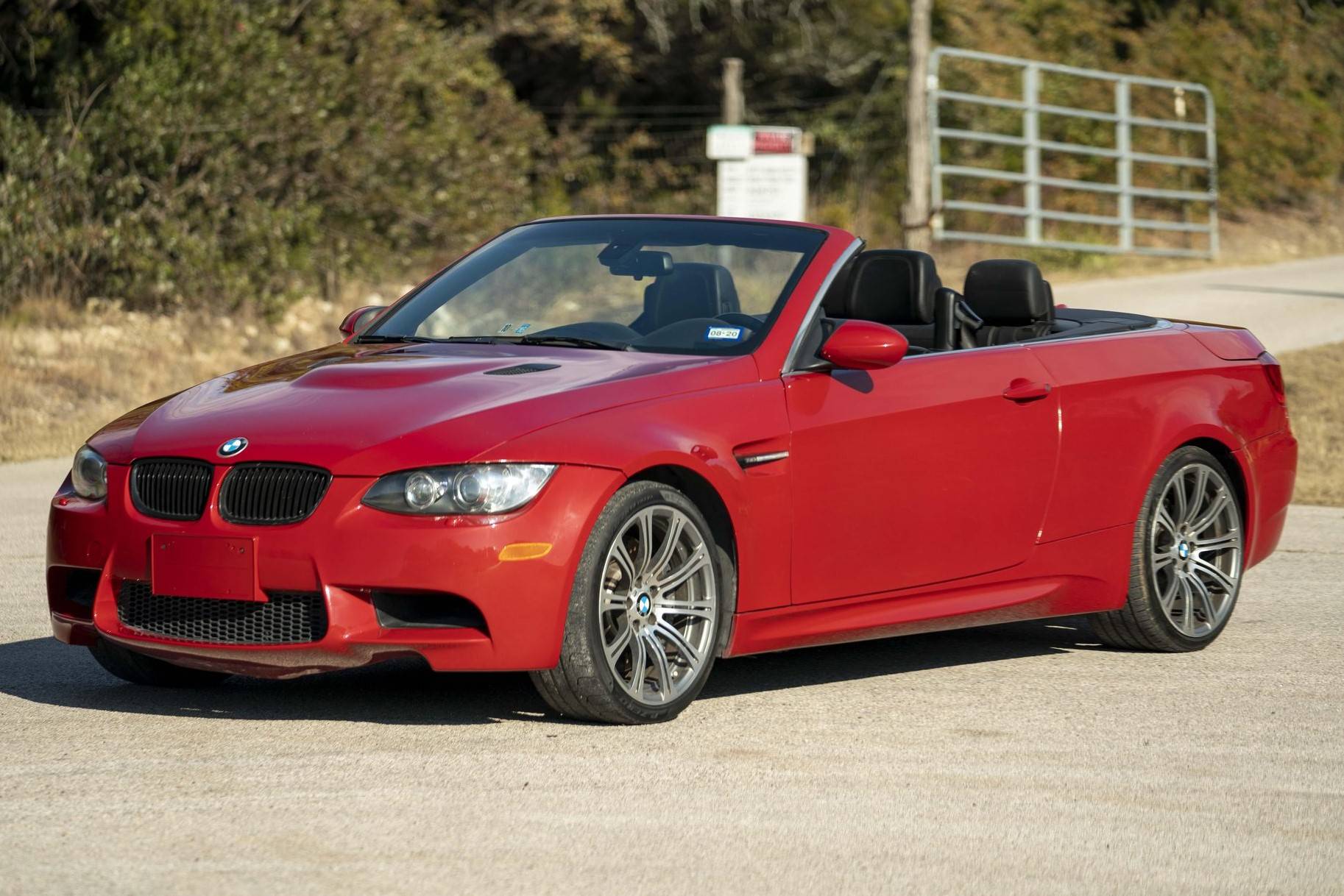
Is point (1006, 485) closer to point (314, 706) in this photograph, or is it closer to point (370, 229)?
point (314, 706)

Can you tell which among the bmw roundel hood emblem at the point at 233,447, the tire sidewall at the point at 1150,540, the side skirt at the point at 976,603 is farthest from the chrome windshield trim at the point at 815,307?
the bmw roundel hood emblem at the point at 233,447

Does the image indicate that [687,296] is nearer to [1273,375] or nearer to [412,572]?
[412,572]

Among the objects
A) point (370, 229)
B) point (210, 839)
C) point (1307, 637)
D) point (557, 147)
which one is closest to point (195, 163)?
point (370, 229)

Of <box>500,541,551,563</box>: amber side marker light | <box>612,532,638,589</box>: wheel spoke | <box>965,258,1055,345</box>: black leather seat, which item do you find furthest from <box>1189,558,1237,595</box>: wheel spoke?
<box>500,541,551,563</box>: amber side marker light

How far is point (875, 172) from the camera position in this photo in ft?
108

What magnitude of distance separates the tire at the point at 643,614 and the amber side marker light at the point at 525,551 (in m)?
0.15

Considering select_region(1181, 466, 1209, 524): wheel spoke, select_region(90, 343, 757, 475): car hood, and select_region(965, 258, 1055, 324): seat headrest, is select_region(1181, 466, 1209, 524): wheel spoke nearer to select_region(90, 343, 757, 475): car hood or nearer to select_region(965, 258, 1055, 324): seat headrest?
select_region(965, 258, 1055, 324): seat headrest

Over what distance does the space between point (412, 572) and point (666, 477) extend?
0.87 metres

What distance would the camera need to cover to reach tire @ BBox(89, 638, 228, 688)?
635 centimetres

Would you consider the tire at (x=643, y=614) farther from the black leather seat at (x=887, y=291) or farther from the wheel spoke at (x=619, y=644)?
the black leather seat at (x=887, y=291)

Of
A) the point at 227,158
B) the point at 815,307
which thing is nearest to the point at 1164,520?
the point at 815,307

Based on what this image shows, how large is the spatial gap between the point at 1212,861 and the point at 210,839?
222cm

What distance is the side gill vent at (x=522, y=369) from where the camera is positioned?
600 cm

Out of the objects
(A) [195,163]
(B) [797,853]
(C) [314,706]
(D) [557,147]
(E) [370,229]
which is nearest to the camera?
(B) [797,853]
